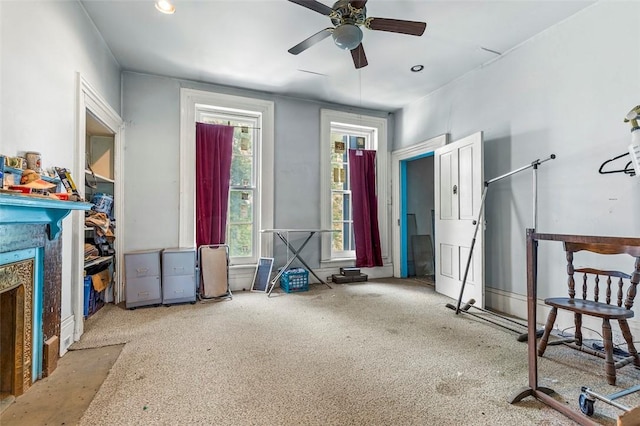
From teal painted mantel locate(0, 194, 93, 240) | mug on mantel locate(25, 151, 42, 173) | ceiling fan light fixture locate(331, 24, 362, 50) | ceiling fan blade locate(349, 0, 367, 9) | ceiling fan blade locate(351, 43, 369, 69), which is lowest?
teal painted mantel locate(0, 194, 93, 240)

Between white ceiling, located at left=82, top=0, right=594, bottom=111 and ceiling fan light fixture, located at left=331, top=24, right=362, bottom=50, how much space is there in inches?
20.8

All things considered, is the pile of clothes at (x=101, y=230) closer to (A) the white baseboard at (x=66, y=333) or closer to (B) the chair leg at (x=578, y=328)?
(A) the white baseboard at (x=66, y=333)

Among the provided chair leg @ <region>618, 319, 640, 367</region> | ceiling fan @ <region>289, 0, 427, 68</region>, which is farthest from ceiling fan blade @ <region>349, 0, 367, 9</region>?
chair leg @ <region>618, 319, 640, 367</region>

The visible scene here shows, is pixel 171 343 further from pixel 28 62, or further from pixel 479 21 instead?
pixel 479 21

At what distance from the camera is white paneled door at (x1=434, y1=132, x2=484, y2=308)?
3.27m

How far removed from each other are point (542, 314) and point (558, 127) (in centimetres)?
174

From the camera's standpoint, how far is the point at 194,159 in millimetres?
3832

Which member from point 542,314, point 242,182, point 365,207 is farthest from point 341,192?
point 542,314

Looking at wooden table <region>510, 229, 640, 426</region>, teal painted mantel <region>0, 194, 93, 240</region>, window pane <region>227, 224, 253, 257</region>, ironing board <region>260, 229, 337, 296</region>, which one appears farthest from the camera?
window pane <region>227, 224, 253, 257</region>

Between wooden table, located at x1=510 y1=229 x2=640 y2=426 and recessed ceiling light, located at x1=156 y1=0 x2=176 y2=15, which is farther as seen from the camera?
recessed ceiling light, located at x1=156 y1=0 x2=176 y2=15

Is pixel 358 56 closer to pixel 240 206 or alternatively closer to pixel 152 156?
pixel 240 206

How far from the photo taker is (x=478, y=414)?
1.50 m

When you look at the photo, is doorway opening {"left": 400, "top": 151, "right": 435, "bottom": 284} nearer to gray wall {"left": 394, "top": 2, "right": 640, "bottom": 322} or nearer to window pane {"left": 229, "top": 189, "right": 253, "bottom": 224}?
gray wall {"left": 394, "top": 2, "right": 640, "bottom": 322}

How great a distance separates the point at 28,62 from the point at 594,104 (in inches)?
161
